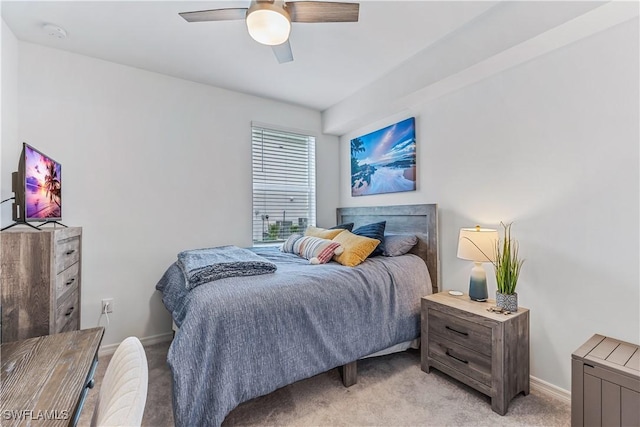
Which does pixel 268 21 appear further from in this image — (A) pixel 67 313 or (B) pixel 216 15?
(A) pixel 67 313

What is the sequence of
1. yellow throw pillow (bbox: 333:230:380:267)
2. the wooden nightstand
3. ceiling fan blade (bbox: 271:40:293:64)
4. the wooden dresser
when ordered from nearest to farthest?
1. the wooden dresser
2. the wooden nightstand
3. ceiling fan blade (bbox: 271:40:293:64)
4. yellow throw pillow (bbox: 333:230:380:267)

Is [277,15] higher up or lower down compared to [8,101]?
higher up

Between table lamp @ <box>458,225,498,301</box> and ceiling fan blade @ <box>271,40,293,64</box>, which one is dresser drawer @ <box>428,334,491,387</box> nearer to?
table lamp @ <box>458,225,498,301</box>

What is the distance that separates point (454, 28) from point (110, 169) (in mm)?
3090

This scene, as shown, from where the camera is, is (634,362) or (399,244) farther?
(399,244)

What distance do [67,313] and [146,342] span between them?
105 cm

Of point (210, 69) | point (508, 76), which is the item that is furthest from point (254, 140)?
point (508, 76)

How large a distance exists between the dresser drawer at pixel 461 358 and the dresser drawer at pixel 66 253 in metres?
2.47

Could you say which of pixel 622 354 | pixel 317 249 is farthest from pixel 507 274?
pixel 317 249

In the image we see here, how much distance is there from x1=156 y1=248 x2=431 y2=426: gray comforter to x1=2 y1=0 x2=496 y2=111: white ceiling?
70.8 inches

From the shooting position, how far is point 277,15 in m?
1.44

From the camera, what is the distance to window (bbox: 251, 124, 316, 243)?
11.0 ft

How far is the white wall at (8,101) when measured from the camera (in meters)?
1.97

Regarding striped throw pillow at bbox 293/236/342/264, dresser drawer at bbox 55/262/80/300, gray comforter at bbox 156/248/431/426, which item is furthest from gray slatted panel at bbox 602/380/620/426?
dresser drawer at bbox 55/262/80/300
